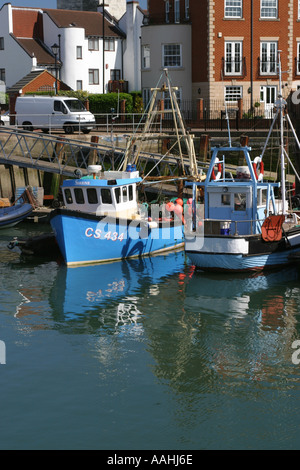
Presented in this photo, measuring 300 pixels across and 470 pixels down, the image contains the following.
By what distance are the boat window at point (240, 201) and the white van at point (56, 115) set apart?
743 inches

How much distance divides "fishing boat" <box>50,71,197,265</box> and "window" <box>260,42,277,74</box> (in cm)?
2726

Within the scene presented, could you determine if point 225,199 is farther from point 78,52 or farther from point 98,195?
point 78,52

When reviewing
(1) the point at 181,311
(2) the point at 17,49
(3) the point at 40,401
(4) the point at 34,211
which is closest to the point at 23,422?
(3) the point at 40,401

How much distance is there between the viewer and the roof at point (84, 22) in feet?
238

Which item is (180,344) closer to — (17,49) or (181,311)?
(181,311)

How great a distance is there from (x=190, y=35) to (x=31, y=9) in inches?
982

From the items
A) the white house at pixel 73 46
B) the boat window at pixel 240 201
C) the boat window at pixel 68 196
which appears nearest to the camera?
the boat window at pixel 240 201

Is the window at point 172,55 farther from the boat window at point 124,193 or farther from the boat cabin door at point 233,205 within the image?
the boat cabin door at point 233,205

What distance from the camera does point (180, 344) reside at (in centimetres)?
1916

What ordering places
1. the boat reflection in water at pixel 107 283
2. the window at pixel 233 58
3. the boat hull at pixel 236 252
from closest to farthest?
the boat reflection in water at pixel 107 283 → the boat hull at pixel 236 252 → the window at pixel 233 58

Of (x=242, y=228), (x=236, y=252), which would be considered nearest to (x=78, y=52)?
(x=242, y=228)

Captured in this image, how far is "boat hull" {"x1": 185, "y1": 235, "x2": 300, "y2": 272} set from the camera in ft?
83.6

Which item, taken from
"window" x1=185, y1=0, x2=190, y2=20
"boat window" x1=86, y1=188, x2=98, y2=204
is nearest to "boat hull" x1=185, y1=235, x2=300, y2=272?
"boat window" x1=86, y1=188, x2=98, y2=204

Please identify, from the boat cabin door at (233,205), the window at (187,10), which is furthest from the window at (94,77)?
the boat cabin door at (233,205)
